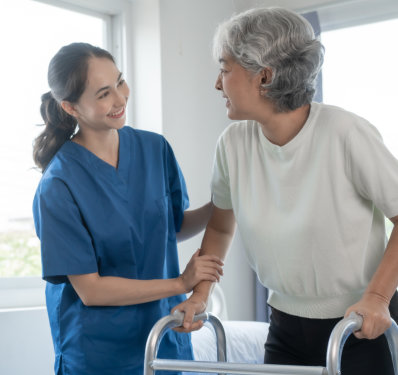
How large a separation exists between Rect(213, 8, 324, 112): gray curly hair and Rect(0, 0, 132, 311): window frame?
1.80 meters

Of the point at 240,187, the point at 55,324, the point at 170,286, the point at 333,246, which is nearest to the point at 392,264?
the point at 333,246

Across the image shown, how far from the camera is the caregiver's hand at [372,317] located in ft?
3.76

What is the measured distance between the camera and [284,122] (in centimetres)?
141

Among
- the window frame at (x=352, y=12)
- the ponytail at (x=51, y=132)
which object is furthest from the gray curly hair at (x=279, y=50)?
the window frame at (x=352, y=12)

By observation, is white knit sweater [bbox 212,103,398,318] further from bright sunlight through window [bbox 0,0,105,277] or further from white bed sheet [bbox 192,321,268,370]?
bright sunlight through window [bbox 0,0,105,277]

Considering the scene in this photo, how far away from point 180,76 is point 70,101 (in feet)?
5.68

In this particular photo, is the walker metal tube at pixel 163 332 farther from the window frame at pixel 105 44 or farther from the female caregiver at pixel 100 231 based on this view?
the window frame at pixel 105 44

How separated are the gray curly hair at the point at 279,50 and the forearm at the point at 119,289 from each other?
0.54 meters

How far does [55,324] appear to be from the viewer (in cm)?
160

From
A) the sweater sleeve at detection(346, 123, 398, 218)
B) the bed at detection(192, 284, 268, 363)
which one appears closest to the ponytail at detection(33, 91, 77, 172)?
the sweater sleeve at detection(346, 123, 398, 218)

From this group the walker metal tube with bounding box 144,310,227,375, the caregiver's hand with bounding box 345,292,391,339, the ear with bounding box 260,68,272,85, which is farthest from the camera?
the ear with bounding box 260,68,272,85

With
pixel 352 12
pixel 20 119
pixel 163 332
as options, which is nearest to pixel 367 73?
pixel 352 12

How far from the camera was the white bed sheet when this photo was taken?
2539 mm

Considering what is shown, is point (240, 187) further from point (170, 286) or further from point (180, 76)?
point (180, 76)
